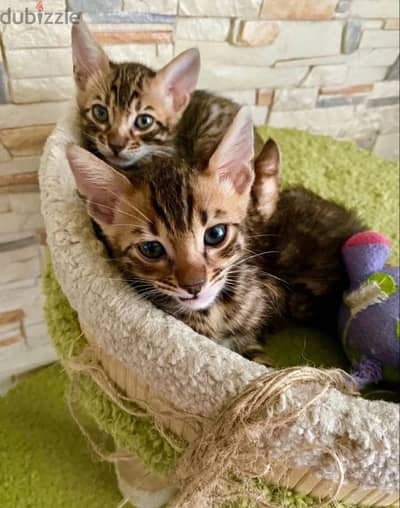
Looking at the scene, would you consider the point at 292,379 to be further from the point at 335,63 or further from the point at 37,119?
the point at 335,63

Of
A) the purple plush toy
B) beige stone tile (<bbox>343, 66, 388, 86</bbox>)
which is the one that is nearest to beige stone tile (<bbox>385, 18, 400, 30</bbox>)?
beige stone tile (<bbox>343, 66, 388, 86</bbox>)

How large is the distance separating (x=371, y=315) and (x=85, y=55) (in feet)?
2.20

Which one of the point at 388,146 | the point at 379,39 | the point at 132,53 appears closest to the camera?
the point at 132,53

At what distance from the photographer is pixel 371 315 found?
864 millimetres

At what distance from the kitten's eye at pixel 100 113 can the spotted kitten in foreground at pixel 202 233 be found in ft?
0.39

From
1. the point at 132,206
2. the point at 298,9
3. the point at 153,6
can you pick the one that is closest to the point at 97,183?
A: the point at 132,206

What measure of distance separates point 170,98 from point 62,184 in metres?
0.35

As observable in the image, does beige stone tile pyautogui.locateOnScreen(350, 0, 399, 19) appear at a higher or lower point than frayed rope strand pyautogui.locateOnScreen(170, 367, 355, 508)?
higher

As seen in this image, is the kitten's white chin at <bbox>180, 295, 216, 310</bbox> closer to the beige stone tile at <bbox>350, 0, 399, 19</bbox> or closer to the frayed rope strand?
the frayed rope strand

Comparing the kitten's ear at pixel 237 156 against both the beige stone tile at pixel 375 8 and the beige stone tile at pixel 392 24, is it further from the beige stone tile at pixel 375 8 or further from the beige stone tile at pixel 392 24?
the beige stone tile at pixel 392 24

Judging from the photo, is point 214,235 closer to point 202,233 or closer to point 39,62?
point 202,233

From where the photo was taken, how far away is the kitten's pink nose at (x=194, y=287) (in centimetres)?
69

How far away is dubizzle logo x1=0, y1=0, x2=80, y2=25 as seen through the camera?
0.94 metres

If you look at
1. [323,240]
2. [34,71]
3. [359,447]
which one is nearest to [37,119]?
[34,71]
